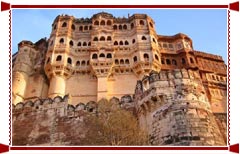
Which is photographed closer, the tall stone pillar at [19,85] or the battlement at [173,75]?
the battlement at [173,75]

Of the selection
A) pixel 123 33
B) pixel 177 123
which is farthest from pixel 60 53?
pixel 177 123

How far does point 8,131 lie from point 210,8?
5.63m

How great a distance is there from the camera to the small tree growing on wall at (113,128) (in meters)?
12.8

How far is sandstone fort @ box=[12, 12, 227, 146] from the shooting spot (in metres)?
16.5

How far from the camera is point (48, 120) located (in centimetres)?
1645

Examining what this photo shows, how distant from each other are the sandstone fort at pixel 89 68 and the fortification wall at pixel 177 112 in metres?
1.05

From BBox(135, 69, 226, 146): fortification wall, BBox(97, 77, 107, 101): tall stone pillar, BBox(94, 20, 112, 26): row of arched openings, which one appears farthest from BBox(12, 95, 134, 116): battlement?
BBox(94, 20, 112, 26): row of arched openings

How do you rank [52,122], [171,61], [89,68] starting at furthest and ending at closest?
[171,61], [89,68], [52,122]

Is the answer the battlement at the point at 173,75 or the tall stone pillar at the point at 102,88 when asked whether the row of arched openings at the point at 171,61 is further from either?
the battlement at the point at 173,75

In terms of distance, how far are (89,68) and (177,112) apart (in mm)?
19518

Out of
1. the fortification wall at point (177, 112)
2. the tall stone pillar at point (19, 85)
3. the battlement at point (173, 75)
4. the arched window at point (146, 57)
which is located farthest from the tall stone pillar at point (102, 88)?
the battlement at point (173, 75)

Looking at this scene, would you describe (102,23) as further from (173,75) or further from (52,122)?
(173,75)

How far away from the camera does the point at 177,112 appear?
12836 millimetres

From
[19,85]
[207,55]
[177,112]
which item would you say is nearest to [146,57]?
[207,55]
